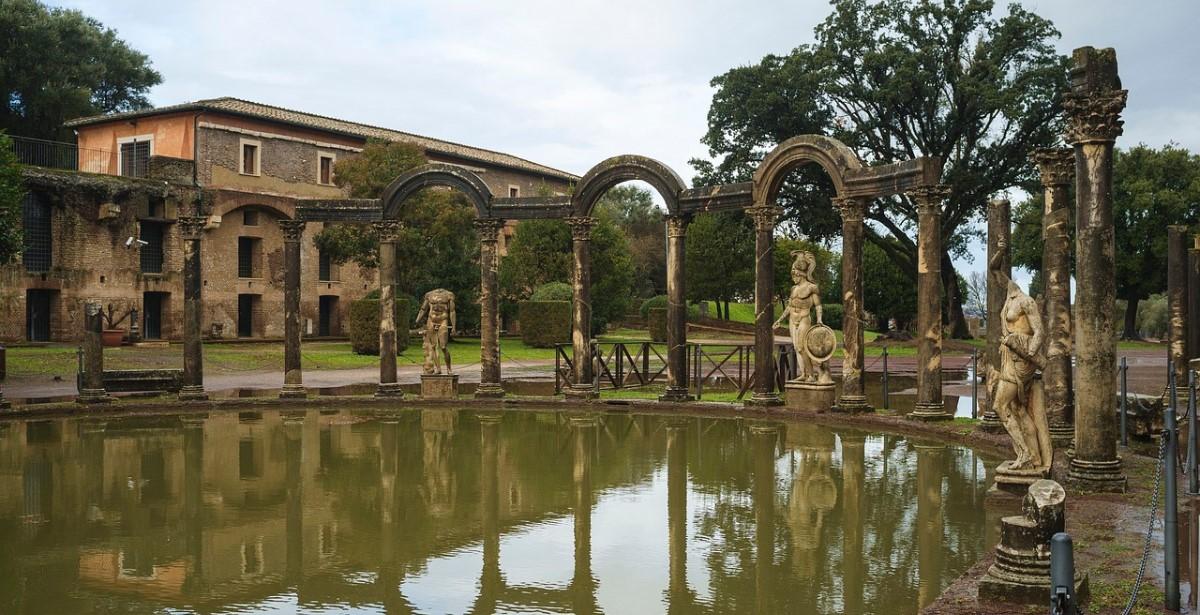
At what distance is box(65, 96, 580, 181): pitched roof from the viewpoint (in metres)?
42.8

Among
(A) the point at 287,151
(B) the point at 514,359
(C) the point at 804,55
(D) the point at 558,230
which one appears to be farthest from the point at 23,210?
(C) the point at 804,55

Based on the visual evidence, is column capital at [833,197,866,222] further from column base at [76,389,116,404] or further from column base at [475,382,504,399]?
column base at [76,389,116,404]

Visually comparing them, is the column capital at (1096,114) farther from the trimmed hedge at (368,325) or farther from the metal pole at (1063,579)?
the trimmed hedge at (368,325)

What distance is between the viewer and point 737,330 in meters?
53.3

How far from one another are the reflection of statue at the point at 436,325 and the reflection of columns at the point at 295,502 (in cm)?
450

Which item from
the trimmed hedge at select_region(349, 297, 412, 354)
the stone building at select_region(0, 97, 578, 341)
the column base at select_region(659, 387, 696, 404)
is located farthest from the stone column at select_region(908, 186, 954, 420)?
the stone building at select_region(0, 97, 578, 341)

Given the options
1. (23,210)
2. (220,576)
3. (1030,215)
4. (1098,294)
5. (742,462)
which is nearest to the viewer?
(220,576)

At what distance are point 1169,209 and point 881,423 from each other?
130ft

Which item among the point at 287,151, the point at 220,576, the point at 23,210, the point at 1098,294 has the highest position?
the point at 287,151

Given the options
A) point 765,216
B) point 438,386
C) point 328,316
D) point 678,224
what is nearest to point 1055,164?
point 765,216

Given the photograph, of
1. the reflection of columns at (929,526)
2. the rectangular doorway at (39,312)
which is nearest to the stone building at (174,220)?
the rectangular doorway at (39,312)

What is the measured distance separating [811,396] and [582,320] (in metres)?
5.43

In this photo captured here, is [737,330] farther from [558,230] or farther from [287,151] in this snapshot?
[287,151]

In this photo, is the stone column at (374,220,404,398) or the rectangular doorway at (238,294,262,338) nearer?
the stone column at (374,220,404,398)
